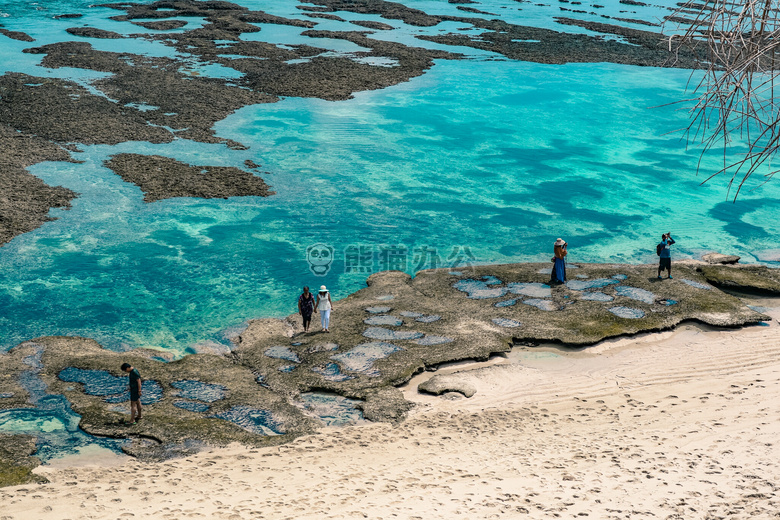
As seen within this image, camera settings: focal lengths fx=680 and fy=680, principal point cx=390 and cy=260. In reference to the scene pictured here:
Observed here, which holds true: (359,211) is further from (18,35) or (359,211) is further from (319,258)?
(18,35)

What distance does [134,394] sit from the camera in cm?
1585

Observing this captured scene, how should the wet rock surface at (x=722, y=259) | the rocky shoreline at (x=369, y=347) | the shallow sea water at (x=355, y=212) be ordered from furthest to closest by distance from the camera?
the wet rock surface at (x=722, y=259) → the shallow sea water at (x=355, y=212) → the rocky shoreline at (x=369, y=347)

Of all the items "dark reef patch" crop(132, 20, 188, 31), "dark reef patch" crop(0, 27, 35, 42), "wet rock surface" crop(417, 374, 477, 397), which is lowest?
"wet rock surface" crop(417, 374, 477, 397)

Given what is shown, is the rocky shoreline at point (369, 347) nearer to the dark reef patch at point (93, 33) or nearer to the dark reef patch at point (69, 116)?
the dark reef patch at point (69, 116)

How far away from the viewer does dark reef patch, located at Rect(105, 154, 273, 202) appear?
33844 mm

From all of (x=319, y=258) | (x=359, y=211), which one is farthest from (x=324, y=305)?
→ (x=359, y=211)

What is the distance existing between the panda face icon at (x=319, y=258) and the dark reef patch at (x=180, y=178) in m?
6.64

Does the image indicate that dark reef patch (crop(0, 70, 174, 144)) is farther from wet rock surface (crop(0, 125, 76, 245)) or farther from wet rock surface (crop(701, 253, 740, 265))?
wet rock surface (crop(701, 253, 740, 265))

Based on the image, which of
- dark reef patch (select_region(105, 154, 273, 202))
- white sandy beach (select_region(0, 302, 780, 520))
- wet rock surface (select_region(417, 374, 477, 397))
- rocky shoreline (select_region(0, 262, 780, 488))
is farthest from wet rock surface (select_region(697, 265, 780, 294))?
dark reef patch (select_region(105, 154, 273, 202))

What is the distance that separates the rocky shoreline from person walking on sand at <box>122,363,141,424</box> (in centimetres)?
26

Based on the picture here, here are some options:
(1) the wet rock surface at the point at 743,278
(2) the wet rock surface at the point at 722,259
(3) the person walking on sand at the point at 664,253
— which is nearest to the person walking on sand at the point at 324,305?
(3) the person walking on sand at the point at 664,253

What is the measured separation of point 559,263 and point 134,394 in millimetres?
14875

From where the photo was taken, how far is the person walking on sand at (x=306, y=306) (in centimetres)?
Result: 2080

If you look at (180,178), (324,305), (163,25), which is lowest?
(324,305)
